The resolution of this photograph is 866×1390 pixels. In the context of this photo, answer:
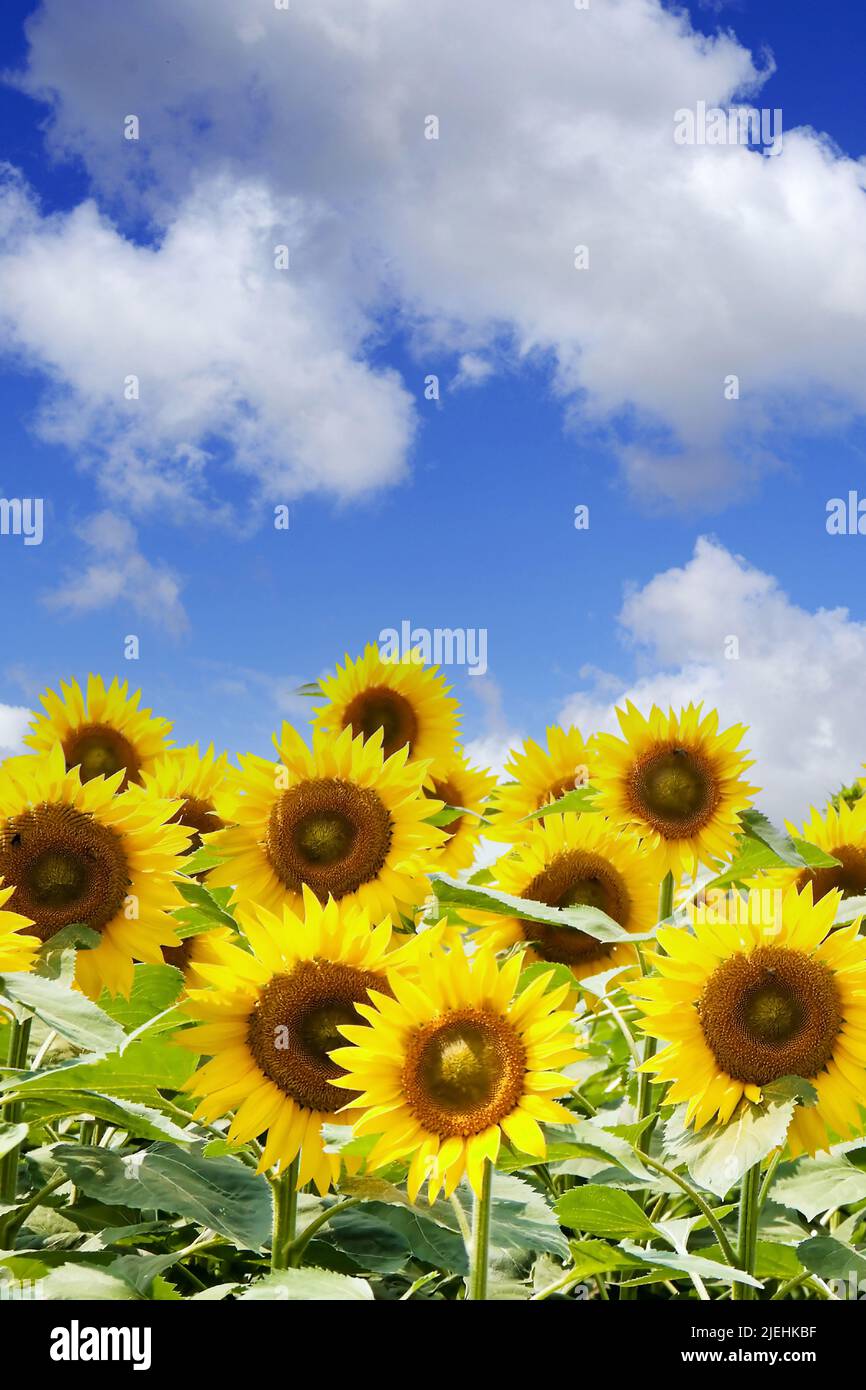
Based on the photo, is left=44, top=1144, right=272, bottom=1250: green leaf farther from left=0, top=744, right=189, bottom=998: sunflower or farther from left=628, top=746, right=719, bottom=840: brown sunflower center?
left=628, top=746, right=719, bottom=840: brown sunflower center

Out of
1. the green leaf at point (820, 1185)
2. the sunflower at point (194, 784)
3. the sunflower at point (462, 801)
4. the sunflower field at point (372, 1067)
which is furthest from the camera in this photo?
the sunflower at point (462, 801)

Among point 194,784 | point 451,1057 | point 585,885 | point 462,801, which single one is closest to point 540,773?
point 462,801

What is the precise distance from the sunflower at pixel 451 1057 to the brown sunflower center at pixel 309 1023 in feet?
0.61

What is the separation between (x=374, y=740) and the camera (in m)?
3.25

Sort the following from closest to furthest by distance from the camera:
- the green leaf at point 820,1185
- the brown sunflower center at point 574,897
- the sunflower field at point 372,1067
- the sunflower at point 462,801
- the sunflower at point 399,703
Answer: the sunflower field at point 372,1067 < the green leaf at point 820,1185 < the brown sunflower center at point 574,897 < the sunflower at point 399,703 < the sunflower at point 462,801

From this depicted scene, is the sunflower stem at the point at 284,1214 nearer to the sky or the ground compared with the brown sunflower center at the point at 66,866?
nearer to the ground

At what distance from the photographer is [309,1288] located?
225cm

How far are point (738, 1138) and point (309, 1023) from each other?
2.90 feet

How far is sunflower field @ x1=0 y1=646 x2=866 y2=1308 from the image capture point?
90.3 inches

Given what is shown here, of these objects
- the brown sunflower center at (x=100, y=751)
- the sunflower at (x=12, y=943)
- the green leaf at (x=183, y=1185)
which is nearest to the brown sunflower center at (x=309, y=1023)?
the green leaf at (x=183, y=1185)

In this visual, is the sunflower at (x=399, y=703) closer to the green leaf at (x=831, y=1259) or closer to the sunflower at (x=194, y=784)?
the sunflower at (x=194, y=784)

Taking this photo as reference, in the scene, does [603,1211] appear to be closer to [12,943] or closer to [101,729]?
[12,943]

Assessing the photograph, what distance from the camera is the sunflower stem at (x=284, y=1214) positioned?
2541 mm
